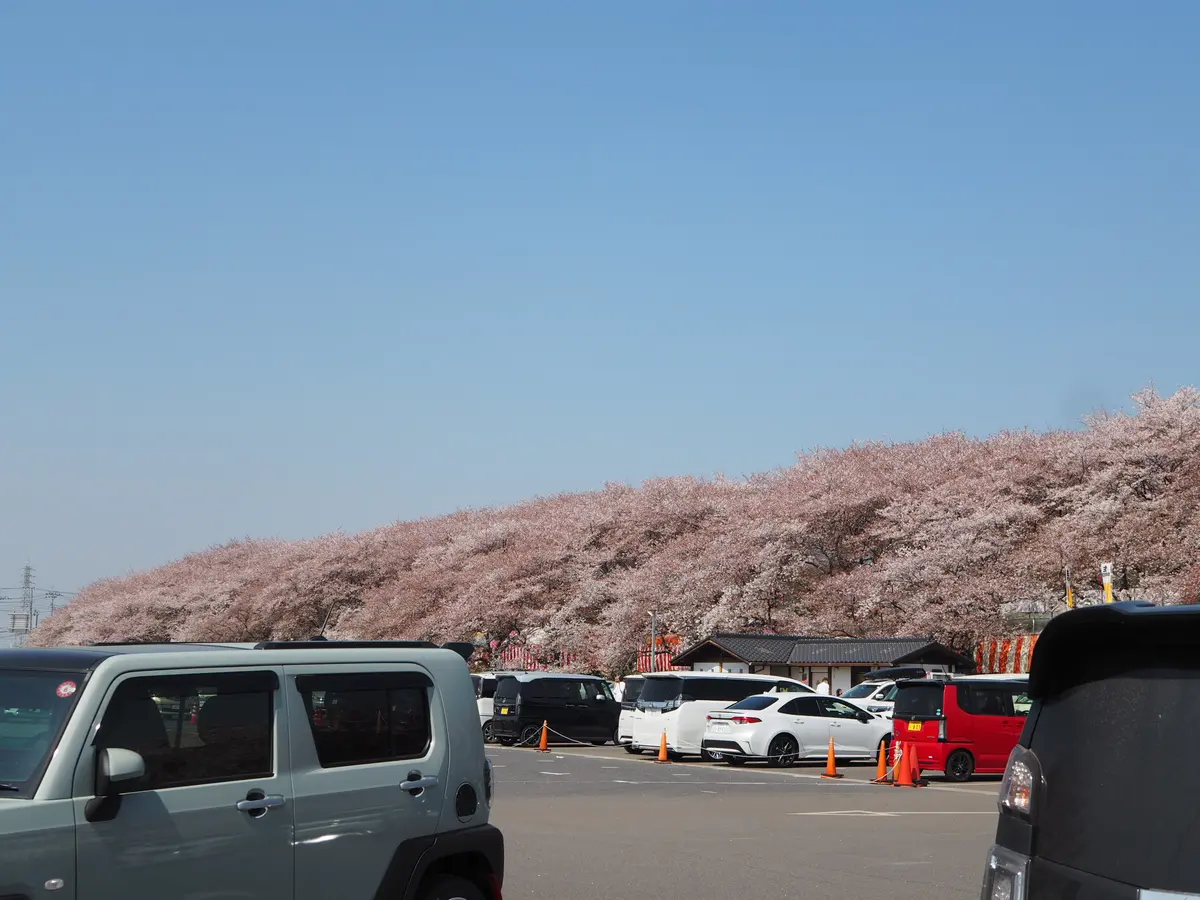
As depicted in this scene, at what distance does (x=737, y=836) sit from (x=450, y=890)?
7.55 m

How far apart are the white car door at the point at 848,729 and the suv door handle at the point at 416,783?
64.6 feet

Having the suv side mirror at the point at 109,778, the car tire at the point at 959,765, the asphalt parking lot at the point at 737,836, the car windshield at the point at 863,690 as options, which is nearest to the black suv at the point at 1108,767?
the suv side mirror at the point at 109,778

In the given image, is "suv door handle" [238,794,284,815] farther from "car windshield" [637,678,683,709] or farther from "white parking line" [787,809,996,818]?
"car windshield" [637,678,683,709]

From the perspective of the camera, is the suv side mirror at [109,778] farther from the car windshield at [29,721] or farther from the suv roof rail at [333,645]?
the suv roof rail at [333,645]

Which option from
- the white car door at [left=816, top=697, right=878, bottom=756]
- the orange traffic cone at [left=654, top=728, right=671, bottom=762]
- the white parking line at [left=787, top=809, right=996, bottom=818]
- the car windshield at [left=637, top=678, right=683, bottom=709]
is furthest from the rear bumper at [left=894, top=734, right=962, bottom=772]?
the car windshield at [left=637, top=678, right=683, bottom=709]

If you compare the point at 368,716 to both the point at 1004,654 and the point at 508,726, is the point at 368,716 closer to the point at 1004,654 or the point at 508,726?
the point at 508,726

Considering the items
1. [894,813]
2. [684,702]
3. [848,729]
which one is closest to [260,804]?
[894,813]

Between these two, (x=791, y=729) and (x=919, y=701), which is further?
(x=791, y=729)

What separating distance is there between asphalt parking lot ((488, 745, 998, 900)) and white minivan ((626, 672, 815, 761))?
420 cm

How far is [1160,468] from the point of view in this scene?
4159 centimetres

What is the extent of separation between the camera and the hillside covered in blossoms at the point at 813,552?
4134cm

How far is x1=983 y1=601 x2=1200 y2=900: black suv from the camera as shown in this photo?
125 inches

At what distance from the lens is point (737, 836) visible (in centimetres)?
1372

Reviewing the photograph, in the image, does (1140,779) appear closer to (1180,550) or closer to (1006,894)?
(1006,894)
